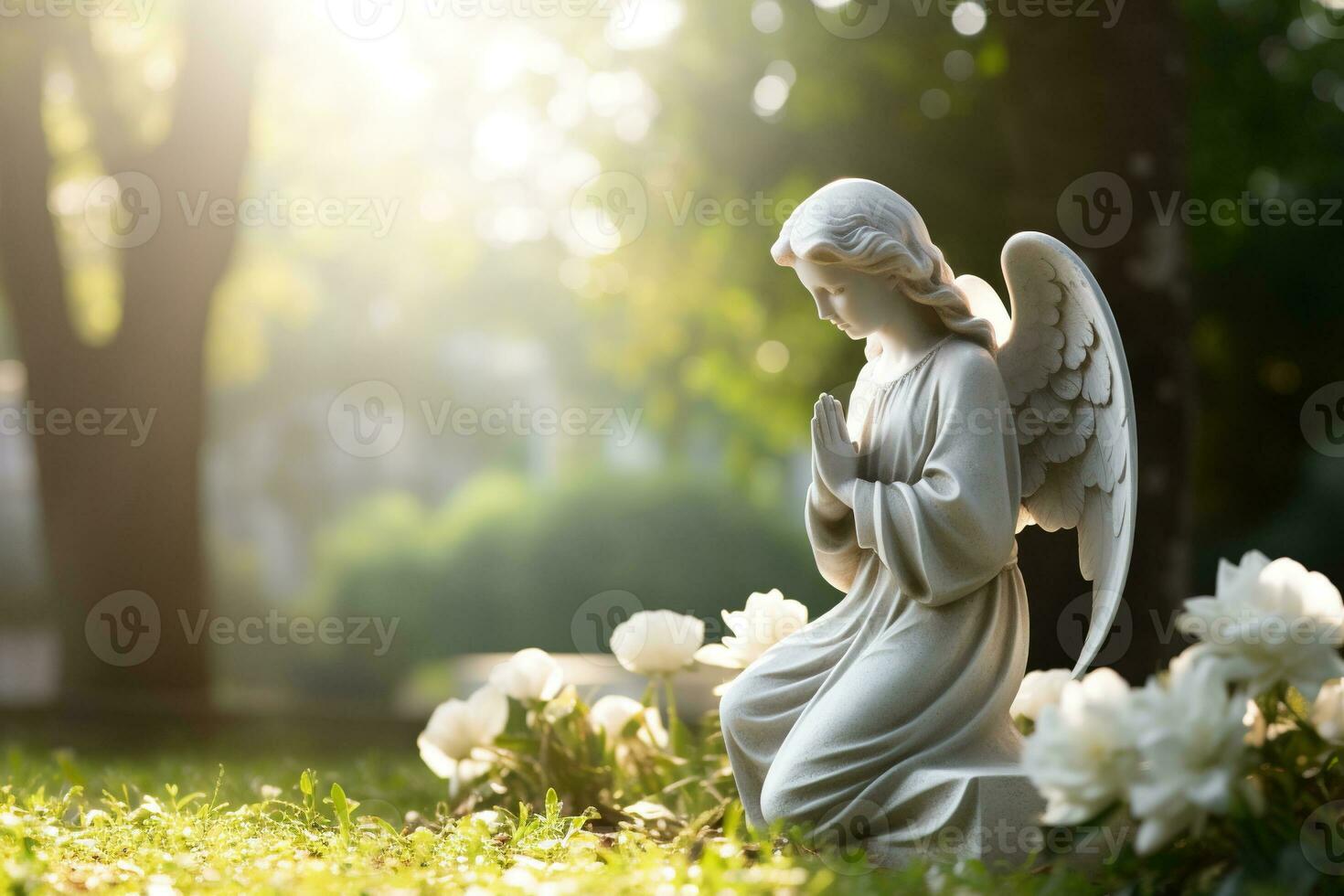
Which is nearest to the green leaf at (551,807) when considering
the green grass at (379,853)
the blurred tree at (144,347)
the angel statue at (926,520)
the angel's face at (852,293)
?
the green grass at (379,853)

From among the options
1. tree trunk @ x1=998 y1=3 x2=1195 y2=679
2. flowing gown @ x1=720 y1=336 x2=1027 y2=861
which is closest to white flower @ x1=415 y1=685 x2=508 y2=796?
flowing gown @ x1=720 y1=336 x2=1027 y2=861

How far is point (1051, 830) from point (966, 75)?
616 cm

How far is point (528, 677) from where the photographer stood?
4.25 meters

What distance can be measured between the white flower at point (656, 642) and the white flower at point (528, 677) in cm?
25

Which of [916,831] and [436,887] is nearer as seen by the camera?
[436,887]

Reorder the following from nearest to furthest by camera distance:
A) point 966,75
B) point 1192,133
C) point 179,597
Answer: point 966,75 → point 179,597 → point 1192,133

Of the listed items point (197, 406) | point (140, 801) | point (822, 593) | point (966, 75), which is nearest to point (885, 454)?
point (140, 801)

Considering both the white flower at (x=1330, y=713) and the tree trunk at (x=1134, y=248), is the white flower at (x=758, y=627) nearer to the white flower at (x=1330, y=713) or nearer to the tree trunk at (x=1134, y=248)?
the white flower at (x=1330, y=713)

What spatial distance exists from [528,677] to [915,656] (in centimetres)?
152

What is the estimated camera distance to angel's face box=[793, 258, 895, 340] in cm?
339

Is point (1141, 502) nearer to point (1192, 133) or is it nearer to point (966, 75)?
point (966, 75)

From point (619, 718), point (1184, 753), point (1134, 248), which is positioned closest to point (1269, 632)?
point (1184, 753)

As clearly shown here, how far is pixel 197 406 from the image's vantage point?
29.0ft

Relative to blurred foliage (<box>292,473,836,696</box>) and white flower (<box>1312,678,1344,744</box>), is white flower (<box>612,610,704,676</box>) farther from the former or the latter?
blurred foliage (<box>292,473,836,696</box>)
